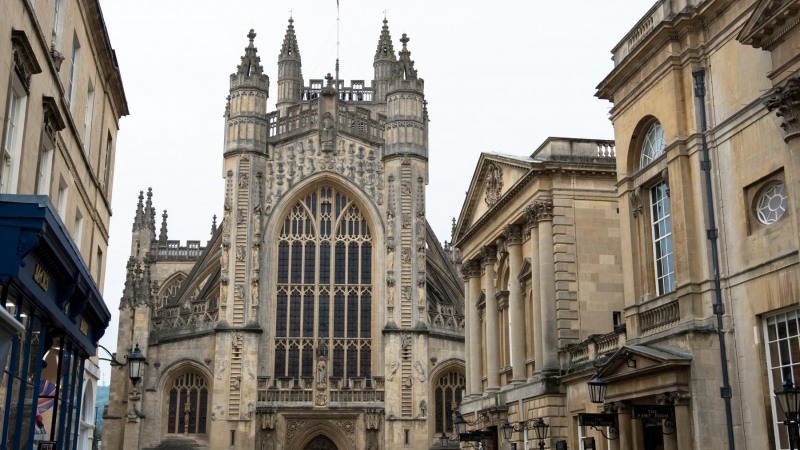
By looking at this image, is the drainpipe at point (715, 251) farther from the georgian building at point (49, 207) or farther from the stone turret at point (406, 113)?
the stone turret at point (406, 113)

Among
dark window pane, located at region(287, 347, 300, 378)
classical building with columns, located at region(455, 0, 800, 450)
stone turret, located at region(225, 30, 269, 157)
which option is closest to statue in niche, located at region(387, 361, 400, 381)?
dark window pane, located at region(287, 347, 300, 378)

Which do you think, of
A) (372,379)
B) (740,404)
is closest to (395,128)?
(372,379)

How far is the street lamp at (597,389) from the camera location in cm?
2119

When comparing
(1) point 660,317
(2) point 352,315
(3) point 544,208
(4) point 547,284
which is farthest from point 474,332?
(1) point 660,317

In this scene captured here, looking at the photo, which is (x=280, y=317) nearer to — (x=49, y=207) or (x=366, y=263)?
(x=366, y=263)

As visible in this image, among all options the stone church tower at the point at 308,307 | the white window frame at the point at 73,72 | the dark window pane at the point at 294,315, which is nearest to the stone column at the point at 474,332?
the stone church tower at the point at 308,307

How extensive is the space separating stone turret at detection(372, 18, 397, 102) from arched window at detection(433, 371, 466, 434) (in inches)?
757

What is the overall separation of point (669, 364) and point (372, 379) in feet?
88.2

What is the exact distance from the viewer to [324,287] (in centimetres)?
4575

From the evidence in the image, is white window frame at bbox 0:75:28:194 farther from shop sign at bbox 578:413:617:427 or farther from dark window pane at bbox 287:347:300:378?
dark window pane at bbox 287:347:300:378

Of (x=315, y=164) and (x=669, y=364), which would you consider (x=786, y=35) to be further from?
(x=315, y=164)

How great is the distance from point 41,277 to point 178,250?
55.2 m

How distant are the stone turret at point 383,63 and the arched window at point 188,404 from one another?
846 inches

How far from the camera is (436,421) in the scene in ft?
146
